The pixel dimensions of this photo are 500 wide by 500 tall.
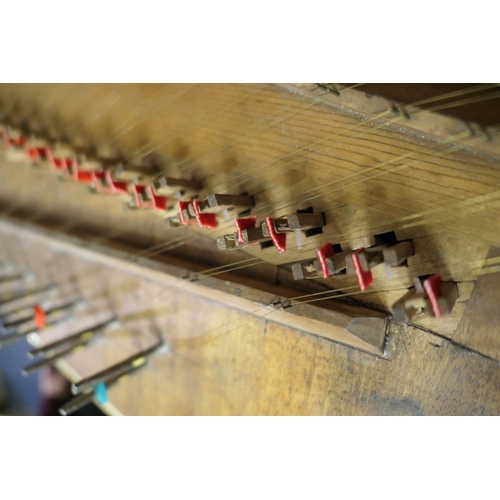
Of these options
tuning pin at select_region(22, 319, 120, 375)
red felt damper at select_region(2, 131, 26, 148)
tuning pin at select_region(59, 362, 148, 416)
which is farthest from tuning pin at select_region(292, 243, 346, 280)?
red felt damper at select_region(2, 131, 26, 148)

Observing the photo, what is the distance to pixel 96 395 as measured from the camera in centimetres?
138

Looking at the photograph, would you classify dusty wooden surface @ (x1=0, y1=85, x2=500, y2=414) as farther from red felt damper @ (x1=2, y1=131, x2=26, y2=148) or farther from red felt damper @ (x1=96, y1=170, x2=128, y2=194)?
red felt damper @ (x1=2, y1=131, x2=26, y2=148)

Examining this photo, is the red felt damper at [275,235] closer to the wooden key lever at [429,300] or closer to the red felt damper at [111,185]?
the wooden key lever at [429,300]

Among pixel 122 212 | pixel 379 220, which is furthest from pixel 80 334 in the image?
pixel 379 220

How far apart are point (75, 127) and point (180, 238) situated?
20.6 inches

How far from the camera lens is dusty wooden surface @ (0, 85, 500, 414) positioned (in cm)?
80

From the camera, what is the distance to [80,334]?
5.10 feet

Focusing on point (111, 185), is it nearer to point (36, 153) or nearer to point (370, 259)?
point (36, 153)

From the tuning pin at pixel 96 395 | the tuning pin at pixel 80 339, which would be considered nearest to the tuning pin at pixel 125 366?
the tuning pin at pixel 96 395

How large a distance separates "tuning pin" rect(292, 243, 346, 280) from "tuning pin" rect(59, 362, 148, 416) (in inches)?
30.3

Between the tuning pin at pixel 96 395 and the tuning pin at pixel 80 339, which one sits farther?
the tuning pin at pixel 80 339

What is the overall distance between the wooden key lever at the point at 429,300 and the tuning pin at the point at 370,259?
50 millimetres

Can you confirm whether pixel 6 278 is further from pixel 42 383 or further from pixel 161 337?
pixel 161 337

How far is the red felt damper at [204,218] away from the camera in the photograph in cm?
100
